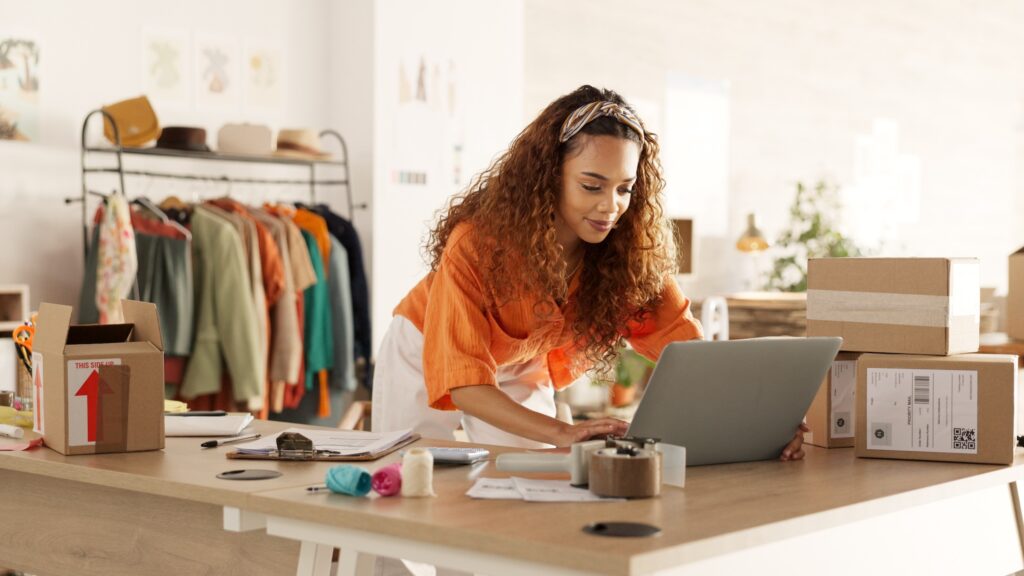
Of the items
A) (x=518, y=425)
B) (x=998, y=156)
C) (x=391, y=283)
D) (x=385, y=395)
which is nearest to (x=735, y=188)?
(x=391, y=283)

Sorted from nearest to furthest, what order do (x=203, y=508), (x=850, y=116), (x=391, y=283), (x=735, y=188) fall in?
(x=203, y=508), (x=391, y=283), (x=735, y=188), (x=850, y=116)

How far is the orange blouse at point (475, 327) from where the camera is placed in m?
2.22

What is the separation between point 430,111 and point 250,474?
3885 mm

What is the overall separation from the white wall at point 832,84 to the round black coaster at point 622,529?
472 cm

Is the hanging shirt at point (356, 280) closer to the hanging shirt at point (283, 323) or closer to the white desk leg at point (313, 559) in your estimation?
the hanging shirt at point (283, 323)

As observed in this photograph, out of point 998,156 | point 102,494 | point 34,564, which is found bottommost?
point 34,564

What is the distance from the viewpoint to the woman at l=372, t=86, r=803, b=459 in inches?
87.4

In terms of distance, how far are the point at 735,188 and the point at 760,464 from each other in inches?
210

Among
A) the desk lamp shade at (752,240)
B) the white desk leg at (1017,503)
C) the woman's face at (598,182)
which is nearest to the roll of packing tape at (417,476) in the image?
the woman's face at (598,182)

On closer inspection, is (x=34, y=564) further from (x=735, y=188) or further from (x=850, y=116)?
(x=850, y=116)

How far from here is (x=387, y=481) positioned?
1.65 m

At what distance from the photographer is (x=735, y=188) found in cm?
717

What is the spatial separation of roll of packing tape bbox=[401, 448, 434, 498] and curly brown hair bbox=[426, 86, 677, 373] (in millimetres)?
711

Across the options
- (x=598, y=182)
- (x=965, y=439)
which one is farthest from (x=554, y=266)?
(x=965, y=439)
